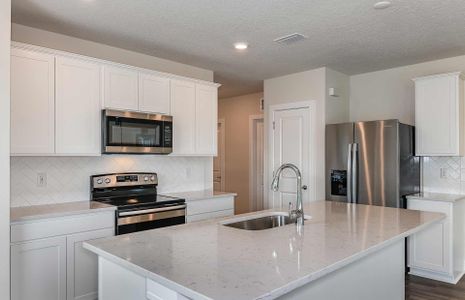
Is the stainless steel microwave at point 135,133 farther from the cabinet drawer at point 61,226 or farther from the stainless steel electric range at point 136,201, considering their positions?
the cabinet drawer at point 61,226

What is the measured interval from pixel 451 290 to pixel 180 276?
10.9ft

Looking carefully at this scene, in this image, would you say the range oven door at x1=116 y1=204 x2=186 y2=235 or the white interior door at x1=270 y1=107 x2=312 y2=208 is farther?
the white interior door at x1=270 y1=107 x2=312 y2=208

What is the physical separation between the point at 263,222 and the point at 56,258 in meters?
1.66

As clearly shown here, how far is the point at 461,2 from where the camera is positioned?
259 centimetres

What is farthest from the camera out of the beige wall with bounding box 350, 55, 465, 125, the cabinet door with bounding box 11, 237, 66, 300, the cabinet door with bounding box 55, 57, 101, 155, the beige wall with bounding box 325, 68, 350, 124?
the beige wall with bounding box 325, 68, 350, 124

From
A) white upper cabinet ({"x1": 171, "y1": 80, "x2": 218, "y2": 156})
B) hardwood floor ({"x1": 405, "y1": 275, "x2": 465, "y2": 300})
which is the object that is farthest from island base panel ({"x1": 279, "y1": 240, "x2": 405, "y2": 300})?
white upper cabinet ({"x1": 171, "y1": 80, "x2": 218, "y2": 156})

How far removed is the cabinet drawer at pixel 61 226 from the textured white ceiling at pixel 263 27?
5.50 ft

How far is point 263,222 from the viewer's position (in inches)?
100

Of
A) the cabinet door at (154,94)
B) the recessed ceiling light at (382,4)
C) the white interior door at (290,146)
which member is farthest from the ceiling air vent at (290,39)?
the white interior door at (290,146)

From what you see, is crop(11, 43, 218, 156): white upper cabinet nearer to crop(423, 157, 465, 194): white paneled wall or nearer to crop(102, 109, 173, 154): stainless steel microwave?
crop(102, 109, 173, 154): stainless steel microwave

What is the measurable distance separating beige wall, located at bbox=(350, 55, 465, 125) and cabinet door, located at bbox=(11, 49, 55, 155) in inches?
155

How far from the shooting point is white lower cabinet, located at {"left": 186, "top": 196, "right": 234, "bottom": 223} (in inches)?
144

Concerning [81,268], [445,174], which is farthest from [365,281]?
[445,174]

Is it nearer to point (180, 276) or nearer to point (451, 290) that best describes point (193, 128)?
point (180, 276)
